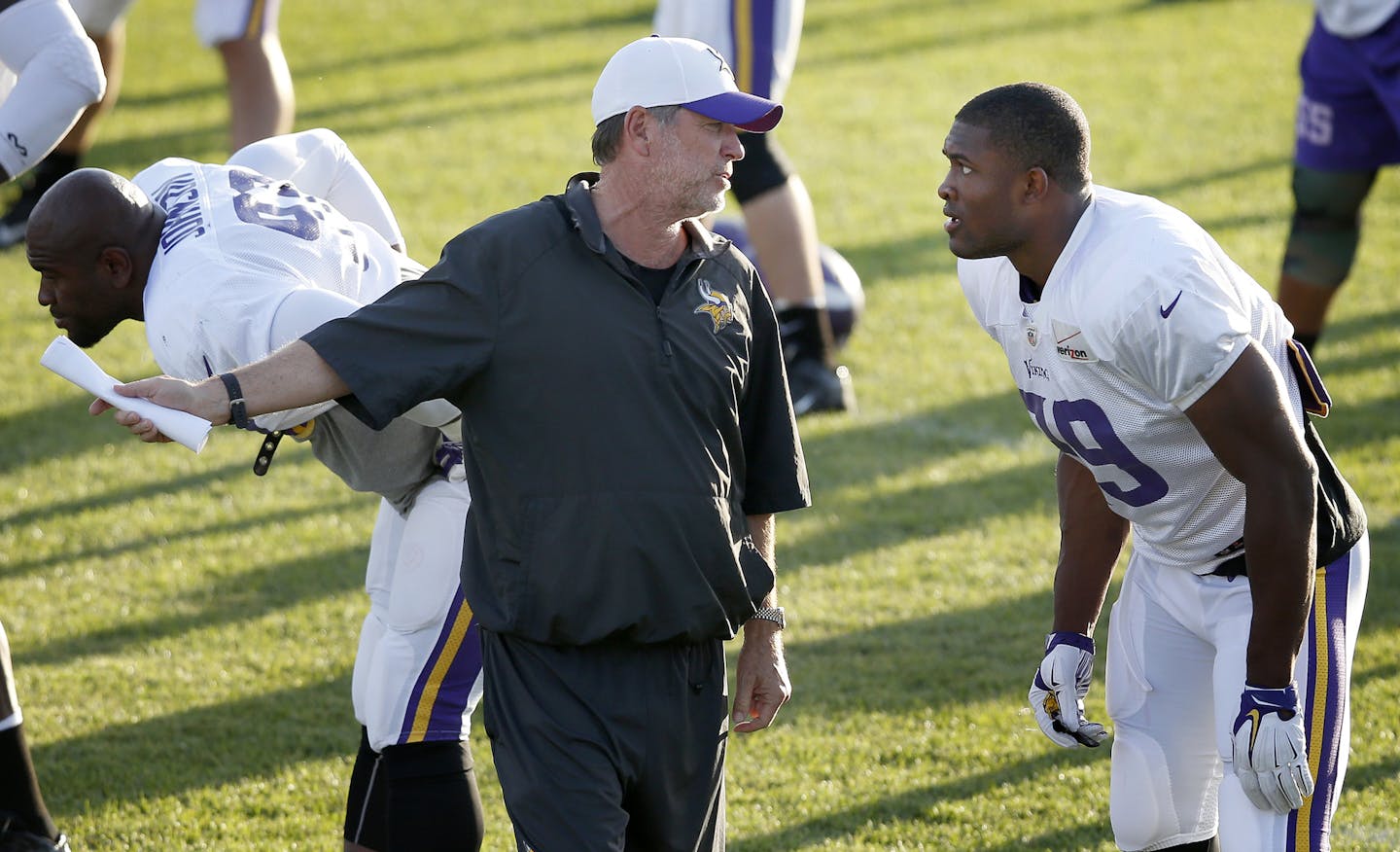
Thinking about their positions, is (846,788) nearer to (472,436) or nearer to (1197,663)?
(1197,663)

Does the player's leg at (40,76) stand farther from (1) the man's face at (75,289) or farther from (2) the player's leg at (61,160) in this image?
(2) the player's leg at (61,160)

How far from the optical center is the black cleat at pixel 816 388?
585 cm

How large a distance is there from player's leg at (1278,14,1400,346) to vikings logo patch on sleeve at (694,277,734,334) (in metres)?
3.59

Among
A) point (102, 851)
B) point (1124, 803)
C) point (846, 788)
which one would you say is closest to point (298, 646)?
point (102, 851)

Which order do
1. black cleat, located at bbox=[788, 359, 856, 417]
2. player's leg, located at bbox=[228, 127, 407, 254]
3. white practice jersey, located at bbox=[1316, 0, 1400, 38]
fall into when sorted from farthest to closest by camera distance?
1. black cleat, located at bbox=[788, 359, 856, 417]
2. white practice jersey, located at bbox=[1316, 0, 1400, 38]
3. player's leg, located at bbox=[228, 127, 407, 254]

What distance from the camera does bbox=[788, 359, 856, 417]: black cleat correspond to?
585 cm

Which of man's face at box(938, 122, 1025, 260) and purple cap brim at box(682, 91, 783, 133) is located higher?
purple cap brim at box(682, 91, 783, 133)

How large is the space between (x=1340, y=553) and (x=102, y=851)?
2.53m

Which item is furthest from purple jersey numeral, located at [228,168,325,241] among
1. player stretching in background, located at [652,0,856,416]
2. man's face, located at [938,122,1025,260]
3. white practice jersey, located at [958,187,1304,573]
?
player stretching in background, located at [652,0,856,416]

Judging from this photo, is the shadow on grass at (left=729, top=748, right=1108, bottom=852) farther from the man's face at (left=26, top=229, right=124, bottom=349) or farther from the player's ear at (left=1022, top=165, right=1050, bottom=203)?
the man's face at (left=26, top=229, right=124, bottom=349)

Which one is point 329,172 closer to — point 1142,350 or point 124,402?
point 124,402

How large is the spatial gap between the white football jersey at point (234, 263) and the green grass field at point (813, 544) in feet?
4.26

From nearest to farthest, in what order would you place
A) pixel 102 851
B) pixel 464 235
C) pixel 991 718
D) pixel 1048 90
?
pixel 464 235 < pixel 1048 90 < pixel 102 851 < pixel 991 718

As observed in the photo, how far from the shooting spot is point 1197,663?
282 cm
